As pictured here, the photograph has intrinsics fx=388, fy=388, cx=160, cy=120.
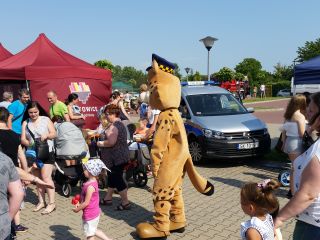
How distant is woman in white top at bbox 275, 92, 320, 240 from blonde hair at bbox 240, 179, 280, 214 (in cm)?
17

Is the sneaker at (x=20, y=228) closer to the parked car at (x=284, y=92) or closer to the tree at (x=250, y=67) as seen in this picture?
the parked car at (x=284, y=92)

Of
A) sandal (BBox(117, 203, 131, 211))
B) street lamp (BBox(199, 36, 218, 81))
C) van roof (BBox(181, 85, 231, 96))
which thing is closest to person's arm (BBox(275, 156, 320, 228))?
sandal (BBox(117, 203, 131, 211))

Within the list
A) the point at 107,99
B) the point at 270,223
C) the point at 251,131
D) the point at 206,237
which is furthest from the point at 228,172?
the point at 270,223

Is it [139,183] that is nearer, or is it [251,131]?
[139,183]

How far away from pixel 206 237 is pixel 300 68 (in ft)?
15.1

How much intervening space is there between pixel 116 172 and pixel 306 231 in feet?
12.8

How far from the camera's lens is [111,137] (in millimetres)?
6020

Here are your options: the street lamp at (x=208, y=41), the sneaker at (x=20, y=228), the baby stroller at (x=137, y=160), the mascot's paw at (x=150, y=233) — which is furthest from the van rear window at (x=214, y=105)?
the sneaker at (x=20, y=228)

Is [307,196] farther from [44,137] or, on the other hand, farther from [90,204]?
[44,137]

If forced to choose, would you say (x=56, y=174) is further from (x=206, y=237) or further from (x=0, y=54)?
(x=0, y=54)

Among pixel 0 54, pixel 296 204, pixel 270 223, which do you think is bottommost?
pixel 270 223

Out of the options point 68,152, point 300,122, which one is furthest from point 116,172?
point 300,122

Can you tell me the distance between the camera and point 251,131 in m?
8.98

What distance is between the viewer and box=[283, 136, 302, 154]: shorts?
640cm
